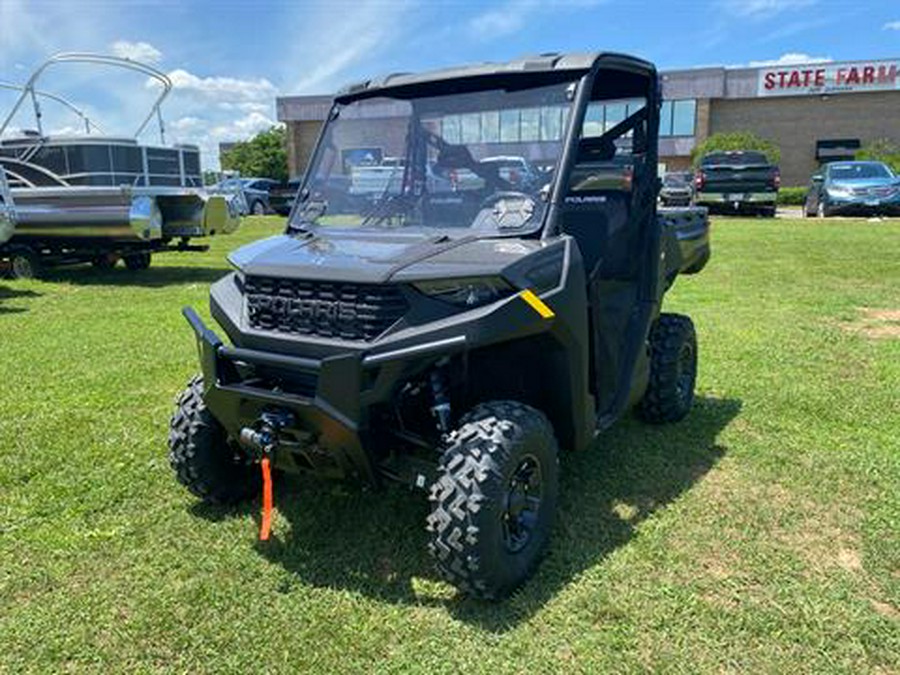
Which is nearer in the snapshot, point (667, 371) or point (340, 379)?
point (340, 379)

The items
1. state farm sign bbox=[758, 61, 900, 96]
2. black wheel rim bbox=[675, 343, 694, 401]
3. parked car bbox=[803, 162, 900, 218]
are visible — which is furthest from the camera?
state farm sign bbox=[758, 61, 900, 96]

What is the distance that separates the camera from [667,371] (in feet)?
15.2

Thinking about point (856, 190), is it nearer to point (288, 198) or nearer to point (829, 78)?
point (288, 198)

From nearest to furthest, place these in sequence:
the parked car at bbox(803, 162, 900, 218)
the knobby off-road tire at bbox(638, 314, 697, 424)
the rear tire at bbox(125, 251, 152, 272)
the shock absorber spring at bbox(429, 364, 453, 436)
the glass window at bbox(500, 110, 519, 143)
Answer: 1. the shock absorber spring at bbox(429, 364, 453, 436)
2. the glass window at bbox(500, 110, 519, 143)
3. the knobby off-road tire at bbox(638, 314, 697, 424)
4. the rear tire at bbox(125, 251, 152, 272)
5. the parked car at bbox(803, 162, 900, 218)

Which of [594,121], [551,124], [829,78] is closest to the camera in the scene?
[551,124]

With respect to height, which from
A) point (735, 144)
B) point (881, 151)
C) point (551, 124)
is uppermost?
point (735, 144)

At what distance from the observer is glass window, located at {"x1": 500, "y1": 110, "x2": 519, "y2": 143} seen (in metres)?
3.46

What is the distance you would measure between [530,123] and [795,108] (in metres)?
49.4

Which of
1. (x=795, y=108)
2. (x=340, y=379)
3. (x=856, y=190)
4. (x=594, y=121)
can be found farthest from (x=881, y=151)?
(x=340, y=379)

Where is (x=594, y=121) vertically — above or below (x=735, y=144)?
below

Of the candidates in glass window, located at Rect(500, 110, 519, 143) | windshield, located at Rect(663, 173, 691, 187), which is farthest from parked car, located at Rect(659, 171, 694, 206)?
glass window, located at Rect(500, 110, 519, 143)

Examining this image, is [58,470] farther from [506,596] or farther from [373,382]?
[506,596]

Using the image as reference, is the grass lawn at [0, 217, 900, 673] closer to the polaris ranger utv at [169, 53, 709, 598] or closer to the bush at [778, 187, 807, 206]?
the polaris ranger utv at [169, 53, 709, 598]

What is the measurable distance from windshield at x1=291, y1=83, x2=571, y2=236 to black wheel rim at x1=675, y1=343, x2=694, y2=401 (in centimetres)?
195
